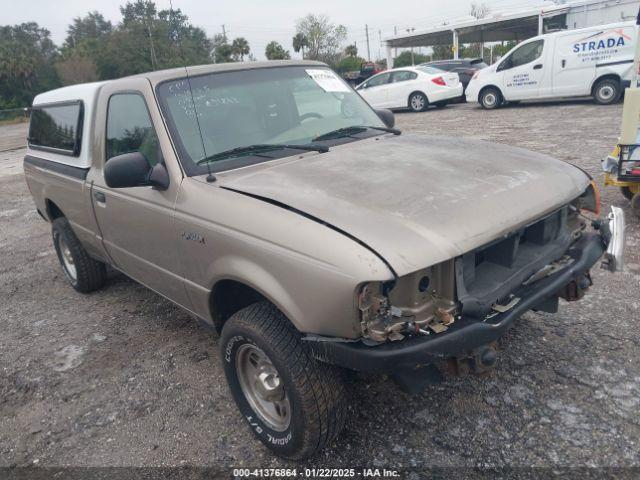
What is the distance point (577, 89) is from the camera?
533 inches

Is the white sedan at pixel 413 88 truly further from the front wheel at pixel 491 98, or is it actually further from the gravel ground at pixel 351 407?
the gravel ground at pixel 351 407

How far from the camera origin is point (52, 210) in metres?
4.94

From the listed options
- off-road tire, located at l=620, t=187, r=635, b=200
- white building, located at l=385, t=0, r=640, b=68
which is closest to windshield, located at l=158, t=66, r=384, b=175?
off-road tire, located at l=620, t=187, r=635, b=200

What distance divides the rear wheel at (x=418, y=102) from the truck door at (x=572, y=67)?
4180 mm

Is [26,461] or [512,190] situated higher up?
[512,190]

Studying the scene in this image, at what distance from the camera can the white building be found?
18.7 m

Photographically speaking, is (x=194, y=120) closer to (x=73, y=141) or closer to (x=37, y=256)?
(x=73, y=141)

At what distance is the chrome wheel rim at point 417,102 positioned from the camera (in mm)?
16969

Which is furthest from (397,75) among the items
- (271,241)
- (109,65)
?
(109,65)

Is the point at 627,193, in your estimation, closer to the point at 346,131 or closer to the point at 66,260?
the point at 346,131

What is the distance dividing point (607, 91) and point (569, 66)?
1.14m

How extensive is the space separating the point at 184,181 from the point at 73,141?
1.85 metres

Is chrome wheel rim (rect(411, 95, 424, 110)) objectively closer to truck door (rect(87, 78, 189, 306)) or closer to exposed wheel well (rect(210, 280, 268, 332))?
truck door (rect(87, 78, 189, 306))

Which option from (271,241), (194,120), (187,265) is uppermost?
(194,120)
